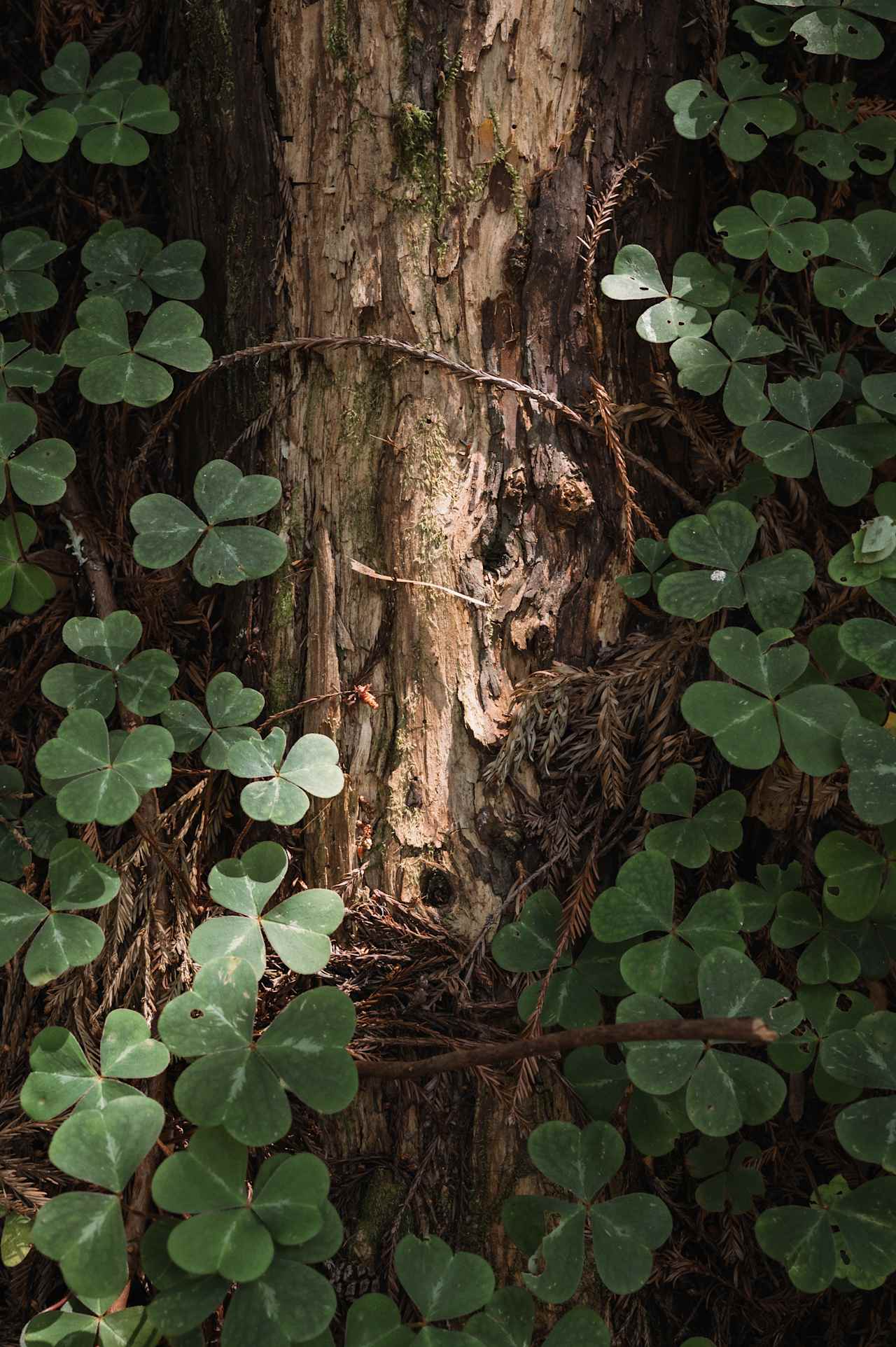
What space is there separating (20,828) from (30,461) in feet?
2.40

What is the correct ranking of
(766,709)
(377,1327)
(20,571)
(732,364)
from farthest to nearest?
1. (20,571)
2. (732,364)
3. (766,709)
4. (377,1327)

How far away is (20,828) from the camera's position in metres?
1.86

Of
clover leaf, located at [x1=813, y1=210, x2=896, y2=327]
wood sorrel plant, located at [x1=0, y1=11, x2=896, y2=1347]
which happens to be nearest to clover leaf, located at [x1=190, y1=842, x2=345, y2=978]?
wood sorrel plant, located at [x1=0, y1=11, x2=896, y2=1347]

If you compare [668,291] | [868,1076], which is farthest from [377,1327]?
[668,291]

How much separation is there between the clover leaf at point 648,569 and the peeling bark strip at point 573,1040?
0.76 m

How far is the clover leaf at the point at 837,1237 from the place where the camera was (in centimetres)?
143

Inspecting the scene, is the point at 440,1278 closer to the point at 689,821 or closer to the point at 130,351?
the point at 689,821

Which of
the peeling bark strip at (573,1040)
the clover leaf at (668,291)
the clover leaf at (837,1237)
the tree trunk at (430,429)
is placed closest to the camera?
the peeling bark strip at (573,1040)

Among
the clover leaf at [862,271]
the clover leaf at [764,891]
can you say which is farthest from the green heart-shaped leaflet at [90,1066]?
the clover leaf at [862,271]

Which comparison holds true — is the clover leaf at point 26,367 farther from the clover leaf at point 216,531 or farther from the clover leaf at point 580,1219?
the clover leaf at point 580,1219

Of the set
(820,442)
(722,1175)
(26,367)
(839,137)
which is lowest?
(722,1175)

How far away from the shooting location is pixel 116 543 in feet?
6.50

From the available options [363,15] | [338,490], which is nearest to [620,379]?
[338,490]

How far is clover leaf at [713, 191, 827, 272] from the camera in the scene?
72.3 inches
